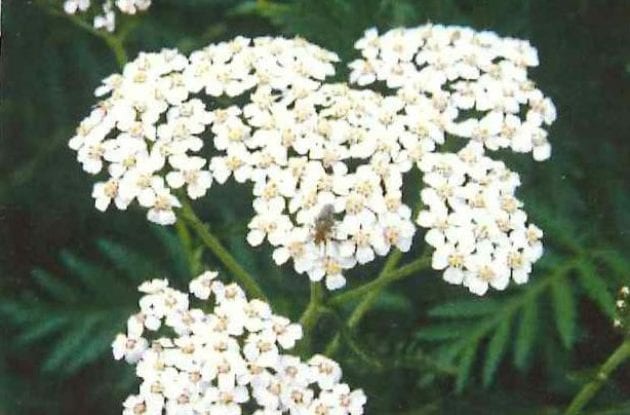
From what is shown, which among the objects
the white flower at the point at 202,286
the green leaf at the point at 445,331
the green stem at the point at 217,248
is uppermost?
the green stem at the point at 217,248

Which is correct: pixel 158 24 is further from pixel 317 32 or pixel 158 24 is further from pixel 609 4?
pixel 609 4

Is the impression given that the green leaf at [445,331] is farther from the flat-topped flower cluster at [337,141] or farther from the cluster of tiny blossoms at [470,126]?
the flat-topped flower cluster at [337,141]

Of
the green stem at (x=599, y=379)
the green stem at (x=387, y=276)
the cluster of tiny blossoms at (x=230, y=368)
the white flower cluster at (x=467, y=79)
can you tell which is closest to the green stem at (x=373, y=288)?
the green stem at (x=387, y=276)

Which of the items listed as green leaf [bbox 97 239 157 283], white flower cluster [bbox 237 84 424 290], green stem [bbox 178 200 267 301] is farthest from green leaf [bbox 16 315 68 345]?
white flower cluster [bbox 237 84 424 290]

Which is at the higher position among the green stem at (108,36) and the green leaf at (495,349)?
the green stem at (108,36)

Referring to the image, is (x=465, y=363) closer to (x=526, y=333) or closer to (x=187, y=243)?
(x=526, y=333)

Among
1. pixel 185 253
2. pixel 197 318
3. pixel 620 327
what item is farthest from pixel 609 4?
pixel 197 318

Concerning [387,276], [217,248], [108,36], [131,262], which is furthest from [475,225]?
[108,36]
